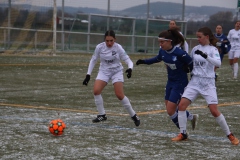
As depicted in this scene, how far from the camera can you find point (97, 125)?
10.7 m

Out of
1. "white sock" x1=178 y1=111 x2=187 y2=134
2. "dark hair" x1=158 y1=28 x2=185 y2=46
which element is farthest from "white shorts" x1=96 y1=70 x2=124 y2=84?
"white sock" x1=178 y1=111 x2=187 y2=134

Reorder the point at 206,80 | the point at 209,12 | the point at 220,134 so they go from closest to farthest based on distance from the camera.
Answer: the point at 206,80, the point at 220,134, the point at 209,12

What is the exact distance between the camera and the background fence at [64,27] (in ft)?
108

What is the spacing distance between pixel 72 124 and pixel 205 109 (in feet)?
12.8

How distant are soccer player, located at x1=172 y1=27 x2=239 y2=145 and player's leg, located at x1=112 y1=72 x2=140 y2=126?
66.1 inches

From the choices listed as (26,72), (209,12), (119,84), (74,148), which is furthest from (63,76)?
(209,12)

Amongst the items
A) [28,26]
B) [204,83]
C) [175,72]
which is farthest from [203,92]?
[28,26]

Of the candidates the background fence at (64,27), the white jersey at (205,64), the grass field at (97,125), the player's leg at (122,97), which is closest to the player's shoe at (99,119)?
the grass field at (97,125)

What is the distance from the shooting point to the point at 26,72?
2136cm

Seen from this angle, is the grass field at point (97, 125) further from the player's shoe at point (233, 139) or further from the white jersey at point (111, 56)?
the white jersey at point (111, 56)

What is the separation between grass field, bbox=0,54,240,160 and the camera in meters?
8.28

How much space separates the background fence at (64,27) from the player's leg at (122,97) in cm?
2144

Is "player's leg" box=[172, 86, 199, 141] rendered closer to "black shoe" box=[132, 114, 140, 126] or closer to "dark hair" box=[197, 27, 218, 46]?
"dark hair" box=[197, 27, 218, 46]

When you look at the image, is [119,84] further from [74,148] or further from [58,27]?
[58,27]
